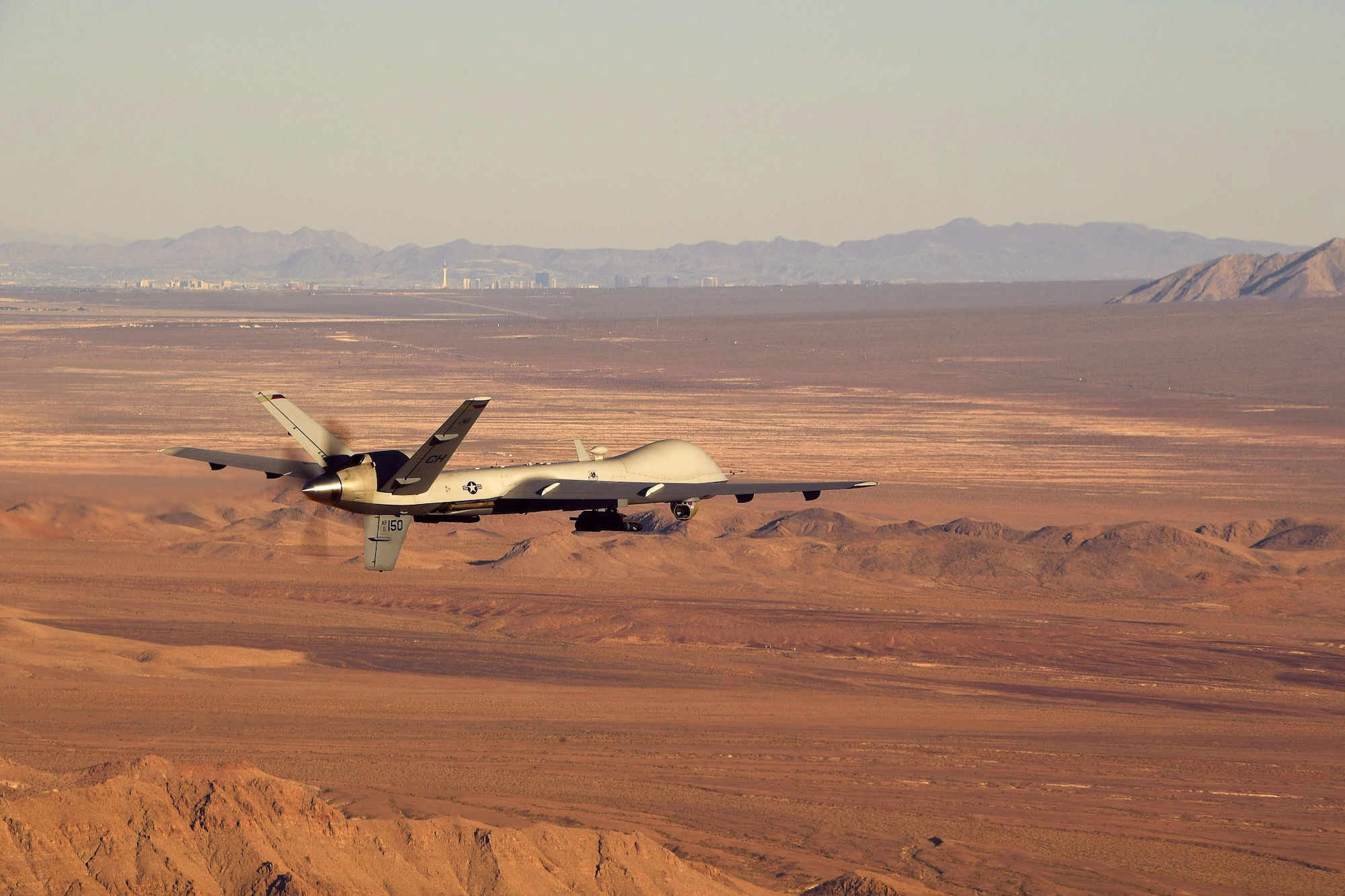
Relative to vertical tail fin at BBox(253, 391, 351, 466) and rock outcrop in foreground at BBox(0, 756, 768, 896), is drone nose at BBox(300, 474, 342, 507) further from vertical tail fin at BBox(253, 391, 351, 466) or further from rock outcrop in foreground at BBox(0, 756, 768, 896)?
rock outcrop in foreground at BBox(0, 756, 768, 896)

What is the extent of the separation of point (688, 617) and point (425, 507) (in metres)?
62.4

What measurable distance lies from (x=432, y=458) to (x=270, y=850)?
92.5 ft

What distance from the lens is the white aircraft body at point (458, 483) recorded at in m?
48.2

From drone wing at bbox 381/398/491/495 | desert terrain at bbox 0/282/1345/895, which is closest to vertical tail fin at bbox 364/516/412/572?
drone wing at bbox 381/398/491/495

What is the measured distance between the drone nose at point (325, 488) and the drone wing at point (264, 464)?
1.23m

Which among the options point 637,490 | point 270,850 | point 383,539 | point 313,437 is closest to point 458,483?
point 383,539

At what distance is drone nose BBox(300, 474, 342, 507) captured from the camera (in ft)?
157

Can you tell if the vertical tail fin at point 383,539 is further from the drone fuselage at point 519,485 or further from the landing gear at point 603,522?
the landing gear at point 603,522

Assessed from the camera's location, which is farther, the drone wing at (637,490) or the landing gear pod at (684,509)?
the landing gear pod at (684,509)

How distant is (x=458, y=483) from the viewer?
5044 centimetres

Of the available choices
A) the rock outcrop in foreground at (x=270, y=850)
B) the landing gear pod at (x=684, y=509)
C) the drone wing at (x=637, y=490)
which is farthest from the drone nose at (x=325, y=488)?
the rock outcrop in foreground at (x=270, y=850)

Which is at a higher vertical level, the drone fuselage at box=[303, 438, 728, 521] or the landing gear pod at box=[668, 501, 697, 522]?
the drone fuselage at box=[303, 438, 728, 521]

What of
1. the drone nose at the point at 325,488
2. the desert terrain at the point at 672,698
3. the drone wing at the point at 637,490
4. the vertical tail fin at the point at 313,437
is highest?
the vertical tail fin at the point at 313,437

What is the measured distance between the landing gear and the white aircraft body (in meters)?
0.04
